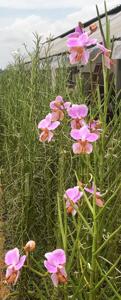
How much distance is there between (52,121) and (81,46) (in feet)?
0.90

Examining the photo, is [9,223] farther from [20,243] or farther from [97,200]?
[97,200]

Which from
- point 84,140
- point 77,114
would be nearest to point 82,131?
point 84,140

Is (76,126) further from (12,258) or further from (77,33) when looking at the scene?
(12,258)

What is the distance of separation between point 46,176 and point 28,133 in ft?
1.10

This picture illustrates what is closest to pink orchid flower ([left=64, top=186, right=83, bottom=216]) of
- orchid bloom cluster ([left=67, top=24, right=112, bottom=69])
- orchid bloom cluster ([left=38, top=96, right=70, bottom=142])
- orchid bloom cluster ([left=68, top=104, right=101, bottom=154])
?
orchid bloom cluster ([left=68, top=104, right=101, bottom=154])

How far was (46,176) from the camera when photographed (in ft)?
9.75

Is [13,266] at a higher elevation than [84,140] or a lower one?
lower

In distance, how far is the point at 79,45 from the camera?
1.41 metres

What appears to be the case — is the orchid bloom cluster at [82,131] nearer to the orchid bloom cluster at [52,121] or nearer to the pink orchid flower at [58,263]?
the orchid bloom cluster at [52,121]

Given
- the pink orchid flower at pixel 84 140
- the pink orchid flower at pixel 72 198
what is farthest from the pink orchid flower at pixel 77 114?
the pink orchid flower at pixel 72 198

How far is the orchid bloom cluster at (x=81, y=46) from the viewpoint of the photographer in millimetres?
1403

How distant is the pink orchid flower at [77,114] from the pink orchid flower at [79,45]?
149 mm

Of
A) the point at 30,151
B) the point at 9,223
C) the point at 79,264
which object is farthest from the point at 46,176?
the point at 79,264

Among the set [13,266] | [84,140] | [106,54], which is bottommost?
[13,266]
